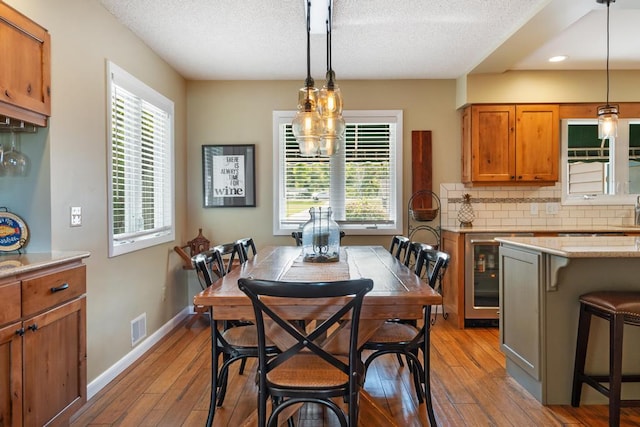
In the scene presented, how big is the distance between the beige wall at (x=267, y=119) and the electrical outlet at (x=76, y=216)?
2.02m

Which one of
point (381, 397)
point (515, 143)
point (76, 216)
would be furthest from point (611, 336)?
point (76, 216)

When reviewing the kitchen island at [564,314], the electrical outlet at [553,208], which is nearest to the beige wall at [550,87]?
the electrical outlet at [553,208]

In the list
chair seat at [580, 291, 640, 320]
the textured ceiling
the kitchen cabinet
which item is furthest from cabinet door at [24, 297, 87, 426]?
the kitchen cabinet

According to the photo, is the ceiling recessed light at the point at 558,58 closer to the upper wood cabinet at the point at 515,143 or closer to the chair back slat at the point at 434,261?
the upper wood cabinet at the point at 515,143

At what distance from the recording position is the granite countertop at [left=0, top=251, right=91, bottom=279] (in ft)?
5.48

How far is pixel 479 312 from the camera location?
3.98m

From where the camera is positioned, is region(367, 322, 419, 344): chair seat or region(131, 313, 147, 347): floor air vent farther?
region(131, 313, 147, 347): floor air vent

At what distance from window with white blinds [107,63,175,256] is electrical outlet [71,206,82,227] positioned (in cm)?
35

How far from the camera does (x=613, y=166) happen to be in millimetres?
4461

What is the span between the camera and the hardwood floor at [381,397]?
2270 millimetres

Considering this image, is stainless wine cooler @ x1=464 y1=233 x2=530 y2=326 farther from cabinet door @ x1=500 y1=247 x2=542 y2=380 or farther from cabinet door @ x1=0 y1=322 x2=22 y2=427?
cabinet door @ x1=0 y1=322 x2=22 y2=427

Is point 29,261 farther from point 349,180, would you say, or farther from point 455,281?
point 455,281

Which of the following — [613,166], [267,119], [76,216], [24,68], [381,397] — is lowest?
[381,397]

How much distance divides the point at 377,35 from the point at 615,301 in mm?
2509
